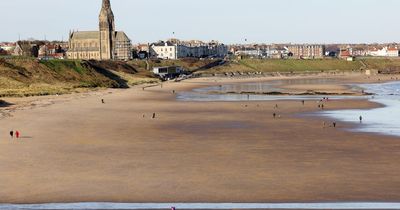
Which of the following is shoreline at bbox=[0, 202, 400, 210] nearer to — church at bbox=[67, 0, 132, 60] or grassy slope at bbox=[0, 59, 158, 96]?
grassy slope at bbox=[0, 59, 158, 96]

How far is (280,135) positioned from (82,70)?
2956 inches

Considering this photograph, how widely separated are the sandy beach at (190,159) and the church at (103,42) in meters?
122

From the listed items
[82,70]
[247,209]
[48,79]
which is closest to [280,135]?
[247,209]

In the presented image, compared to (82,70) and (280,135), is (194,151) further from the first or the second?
(82,70)

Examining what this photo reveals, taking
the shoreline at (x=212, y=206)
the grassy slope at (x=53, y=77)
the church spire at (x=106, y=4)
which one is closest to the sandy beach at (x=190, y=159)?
the shoreline at (x=212, y=206)

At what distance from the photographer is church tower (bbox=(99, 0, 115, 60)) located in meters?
184

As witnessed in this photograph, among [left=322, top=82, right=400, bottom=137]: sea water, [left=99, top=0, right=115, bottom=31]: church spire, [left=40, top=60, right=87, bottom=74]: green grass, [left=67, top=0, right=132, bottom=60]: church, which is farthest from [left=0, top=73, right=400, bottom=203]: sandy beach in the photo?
[left=99, top=0, right=115, bottom=31]: church spire

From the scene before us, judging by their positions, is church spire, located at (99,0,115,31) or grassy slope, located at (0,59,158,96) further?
church spire, located at (99,0,115,31)

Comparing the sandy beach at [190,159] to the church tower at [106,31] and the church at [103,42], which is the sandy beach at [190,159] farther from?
the church at [103,42]

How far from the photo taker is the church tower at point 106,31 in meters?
184

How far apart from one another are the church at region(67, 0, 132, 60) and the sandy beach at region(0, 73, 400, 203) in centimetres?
12167

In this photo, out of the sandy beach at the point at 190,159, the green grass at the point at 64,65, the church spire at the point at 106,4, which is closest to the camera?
the sandy beach at the point at 190,159

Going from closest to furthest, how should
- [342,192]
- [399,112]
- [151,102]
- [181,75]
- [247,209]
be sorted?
[247,209]
[342,192]
[399,112]
[151,102]
[181,75]

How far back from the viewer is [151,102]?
8100 cm
